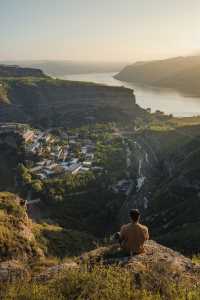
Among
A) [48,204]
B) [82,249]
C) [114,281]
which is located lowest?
[48,204]

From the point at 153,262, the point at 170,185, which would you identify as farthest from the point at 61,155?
the point at 153,262

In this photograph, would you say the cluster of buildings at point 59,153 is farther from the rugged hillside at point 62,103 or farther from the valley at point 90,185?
the rugged hillside at point 62,103

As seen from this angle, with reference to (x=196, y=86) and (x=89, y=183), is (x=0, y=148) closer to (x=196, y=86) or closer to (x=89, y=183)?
(x=89, y=183)

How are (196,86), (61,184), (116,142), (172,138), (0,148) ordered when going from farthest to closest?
(196,86)
(116,142)
(172,138)
(0,148)
(61,184)

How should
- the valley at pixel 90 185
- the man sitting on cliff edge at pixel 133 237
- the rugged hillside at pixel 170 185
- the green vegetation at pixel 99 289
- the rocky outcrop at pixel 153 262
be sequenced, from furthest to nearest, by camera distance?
the rugged hillside at pixel 170 185, the valley at pixel 90 185, the man sitting on cliff edge at pixel 133 237, the rocky outcrop at pixel 153 262, the green vegetation at pixel 99 289

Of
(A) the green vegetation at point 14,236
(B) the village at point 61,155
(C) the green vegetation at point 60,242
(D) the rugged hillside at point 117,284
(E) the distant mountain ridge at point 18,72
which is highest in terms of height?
(E) the distant mountain ridge at point 18,72

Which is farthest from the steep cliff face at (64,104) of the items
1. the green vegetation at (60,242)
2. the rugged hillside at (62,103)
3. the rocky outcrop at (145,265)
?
the rocky outcrop at (145,265)

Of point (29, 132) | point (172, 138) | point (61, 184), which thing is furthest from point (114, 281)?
point (29, 132)

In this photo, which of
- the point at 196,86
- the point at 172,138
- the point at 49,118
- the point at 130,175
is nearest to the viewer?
the point at 130,175
